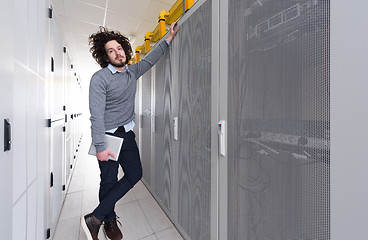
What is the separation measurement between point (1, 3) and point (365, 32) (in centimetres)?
115

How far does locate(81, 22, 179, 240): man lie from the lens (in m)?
1.35

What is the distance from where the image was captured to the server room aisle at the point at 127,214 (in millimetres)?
1557

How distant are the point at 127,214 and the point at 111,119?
114cm

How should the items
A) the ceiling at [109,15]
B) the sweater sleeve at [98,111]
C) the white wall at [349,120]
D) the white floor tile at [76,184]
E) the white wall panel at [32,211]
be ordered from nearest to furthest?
the white wall at [349,120] < the white wall panel at [32,211] < the sweater sleeve at [98,111] < the white floor tile at [76,184] < the ceiling at [109,15]

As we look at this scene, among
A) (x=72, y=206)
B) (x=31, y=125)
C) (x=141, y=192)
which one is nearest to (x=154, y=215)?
(x=141, y=192)

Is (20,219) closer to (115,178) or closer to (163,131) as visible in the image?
(115,178)

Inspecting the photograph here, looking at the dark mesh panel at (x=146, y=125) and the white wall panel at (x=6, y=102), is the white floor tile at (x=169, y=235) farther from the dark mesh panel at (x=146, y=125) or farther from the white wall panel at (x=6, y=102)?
the white wall panel at (x=6, y=102)

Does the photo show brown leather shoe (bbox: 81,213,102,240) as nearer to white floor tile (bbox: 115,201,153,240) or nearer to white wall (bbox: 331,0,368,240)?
white floor tile (bbox: 115,201,153,240)

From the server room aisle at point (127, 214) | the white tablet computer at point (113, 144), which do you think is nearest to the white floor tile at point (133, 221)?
the server room aisle at point (127, 214)

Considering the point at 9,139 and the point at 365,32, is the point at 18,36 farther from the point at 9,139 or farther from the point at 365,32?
the point at 365,32

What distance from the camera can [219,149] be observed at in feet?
3.30

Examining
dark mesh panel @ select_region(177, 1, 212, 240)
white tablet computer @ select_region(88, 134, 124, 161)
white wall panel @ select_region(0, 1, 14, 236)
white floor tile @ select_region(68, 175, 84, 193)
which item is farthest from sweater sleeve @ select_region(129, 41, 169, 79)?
white floor tile @ select_region(68, 175, 84, 193)

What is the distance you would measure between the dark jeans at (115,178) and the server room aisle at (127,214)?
31cm

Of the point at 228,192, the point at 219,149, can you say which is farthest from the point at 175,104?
the point at 228,192
